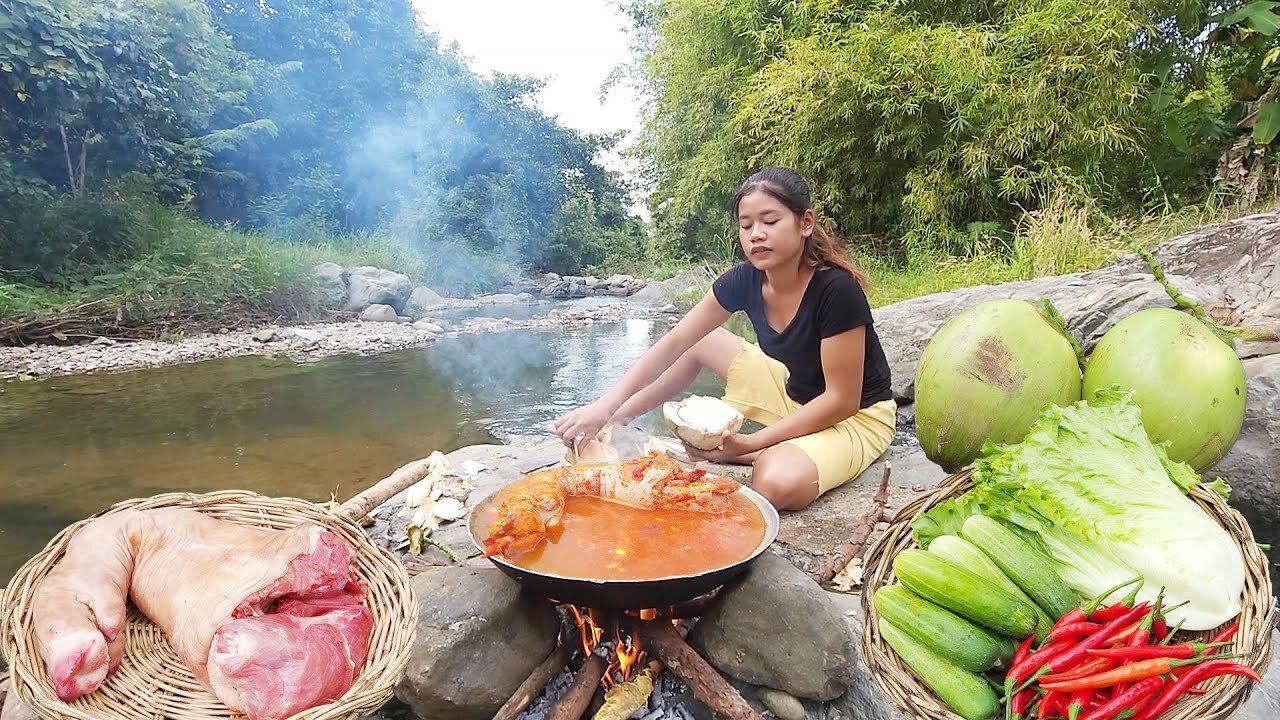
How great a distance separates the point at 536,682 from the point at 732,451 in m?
1.70

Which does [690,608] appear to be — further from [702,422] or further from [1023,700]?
[702,422]

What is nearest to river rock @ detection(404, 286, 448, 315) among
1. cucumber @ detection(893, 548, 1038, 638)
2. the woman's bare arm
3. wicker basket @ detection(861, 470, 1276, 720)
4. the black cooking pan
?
the woman's bare arm

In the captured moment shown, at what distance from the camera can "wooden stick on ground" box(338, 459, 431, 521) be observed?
9.75 feet

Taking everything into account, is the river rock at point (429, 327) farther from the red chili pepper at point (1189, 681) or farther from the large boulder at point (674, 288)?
the red chili pepper at point (1189, 681)

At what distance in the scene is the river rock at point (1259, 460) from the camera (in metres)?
3.29

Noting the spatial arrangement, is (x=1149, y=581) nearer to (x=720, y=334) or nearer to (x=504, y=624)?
(x=504, y=624)

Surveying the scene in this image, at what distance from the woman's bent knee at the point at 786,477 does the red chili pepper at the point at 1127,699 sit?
1.73 m

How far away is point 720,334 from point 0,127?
13.1 metres

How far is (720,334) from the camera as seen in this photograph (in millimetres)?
4016

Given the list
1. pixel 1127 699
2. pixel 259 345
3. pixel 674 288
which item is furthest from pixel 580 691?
pixel 674 288

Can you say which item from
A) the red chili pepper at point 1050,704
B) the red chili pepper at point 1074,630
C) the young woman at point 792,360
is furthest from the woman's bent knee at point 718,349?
the red chili pepper at point 1050,704

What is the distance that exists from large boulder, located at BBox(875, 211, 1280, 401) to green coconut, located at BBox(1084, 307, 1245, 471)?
139 cm

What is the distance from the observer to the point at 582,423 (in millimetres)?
2980

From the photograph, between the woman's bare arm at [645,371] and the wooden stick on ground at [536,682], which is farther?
the woman's bare arm at [645,371]
